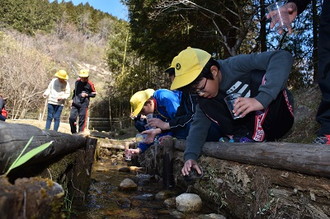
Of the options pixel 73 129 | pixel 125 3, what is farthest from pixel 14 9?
pixel 73 129

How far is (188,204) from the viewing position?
2.81m

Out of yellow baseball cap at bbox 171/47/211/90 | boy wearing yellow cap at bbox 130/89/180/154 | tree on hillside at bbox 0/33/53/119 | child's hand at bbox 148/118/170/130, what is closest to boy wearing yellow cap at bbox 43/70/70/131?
boy wearing yellow cap at bbox 130/89/180/154

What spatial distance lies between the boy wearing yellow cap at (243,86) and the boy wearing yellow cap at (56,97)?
17.7 feet

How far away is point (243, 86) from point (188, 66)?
1.77 ft

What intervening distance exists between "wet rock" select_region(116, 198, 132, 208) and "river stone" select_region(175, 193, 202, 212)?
0.48 m

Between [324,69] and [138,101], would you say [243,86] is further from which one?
[138,101]

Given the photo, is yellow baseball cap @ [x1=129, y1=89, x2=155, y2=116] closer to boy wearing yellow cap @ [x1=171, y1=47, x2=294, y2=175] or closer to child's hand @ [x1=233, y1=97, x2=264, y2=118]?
boy wearing yellow cap @ [x1=171, y1=47, x2=294, y2=175]

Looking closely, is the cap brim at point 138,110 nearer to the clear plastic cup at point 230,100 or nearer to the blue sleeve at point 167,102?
the blue sleeve at point 167,102

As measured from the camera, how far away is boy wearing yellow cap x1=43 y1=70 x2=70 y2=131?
7387mm

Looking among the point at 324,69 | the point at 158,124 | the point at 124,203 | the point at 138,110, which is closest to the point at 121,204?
the point at 124,203

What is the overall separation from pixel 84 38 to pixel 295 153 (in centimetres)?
4928

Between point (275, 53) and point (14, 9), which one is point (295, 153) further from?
point (14, 9)

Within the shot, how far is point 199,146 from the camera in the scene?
3021 millimetres

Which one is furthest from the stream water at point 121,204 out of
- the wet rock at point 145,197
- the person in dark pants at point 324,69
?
the person in dark pants at point 324,69
